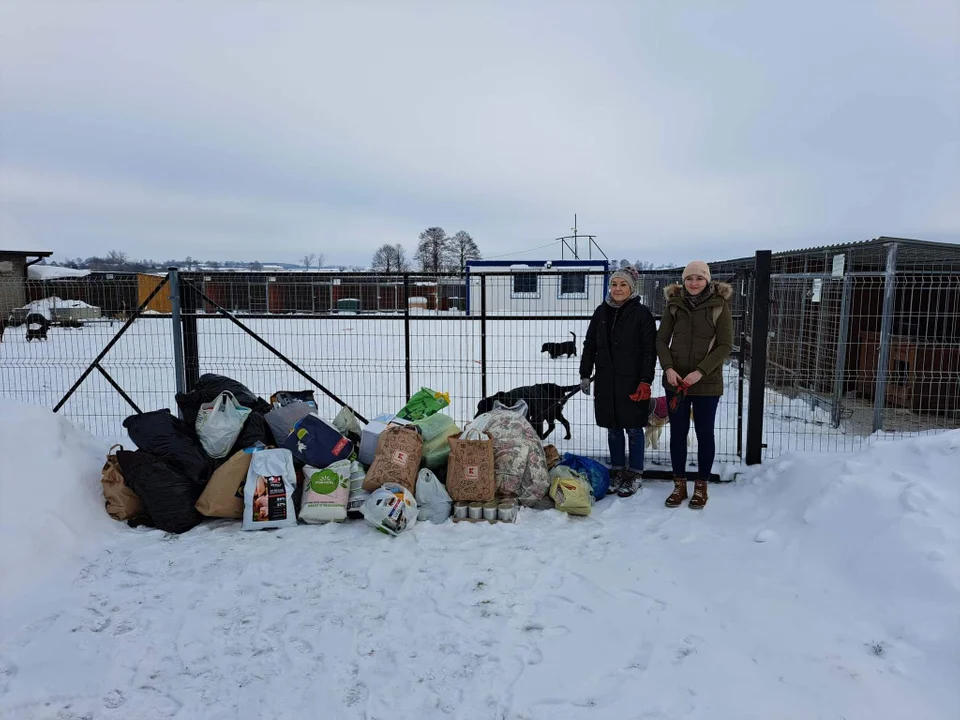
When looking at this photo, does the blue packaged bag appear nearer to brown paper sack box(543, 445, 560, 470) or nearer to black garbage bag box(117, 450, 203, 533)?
black garbage bag box(117, 450, 203, 533)

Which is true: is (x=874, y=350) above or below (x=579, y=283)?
below

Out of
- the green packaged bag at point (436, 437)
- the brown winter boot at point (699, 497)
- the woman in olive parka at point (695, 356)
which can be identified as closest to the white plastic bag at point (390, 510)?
the green packaged bag at point (436, 437)

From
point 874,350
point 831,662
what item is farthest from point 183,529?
point 874,350

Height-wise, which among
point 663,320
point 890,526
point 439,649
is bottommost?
point 439,649

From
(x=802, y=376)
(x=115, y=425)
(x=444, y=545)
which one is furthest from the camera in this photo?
(x=802, y=376)

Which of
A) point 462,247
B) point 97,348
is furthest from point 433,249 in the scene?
point 97,348

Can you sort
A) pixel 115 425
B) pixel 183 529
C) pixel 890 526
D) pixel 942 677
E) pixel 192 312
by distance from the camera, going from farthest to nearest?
1. pixel 115 425
2. pixel 192 312
3. pixel 183 529
4. pixel 890 526
5. pixel 942 677

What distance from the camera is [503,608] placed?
343 centimetres

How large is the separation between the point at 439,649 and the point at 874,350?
28.9ft

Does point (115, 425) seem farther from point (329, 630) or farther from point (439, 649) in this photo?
point (439, 649)

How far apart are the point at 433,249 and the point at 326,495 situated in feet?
201

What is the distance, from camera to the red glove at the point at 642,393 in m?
4.96

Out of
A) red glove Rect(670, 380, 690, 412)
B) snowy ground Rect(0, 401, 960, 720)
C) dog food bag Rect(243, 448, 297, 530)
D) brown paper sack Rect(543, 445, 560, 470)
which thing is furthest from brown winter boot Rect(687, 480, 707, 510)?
dog food bag Rect(243, 448, 297, 530)

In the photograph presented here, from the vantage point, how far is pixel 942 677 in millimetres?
2658
